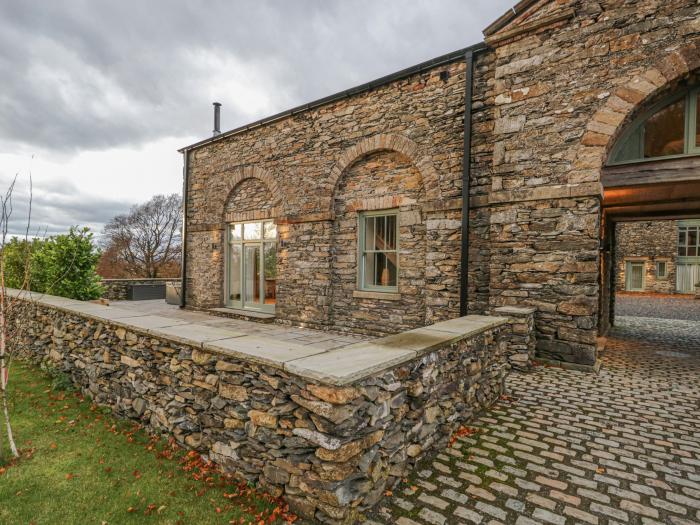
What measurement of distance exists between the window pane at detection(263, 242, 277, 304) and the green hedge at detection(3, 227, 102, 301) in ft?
14.6

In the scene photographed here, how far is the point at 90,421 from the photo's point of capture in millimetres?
4039

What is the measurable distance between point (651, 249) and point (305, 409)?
89.9 ft

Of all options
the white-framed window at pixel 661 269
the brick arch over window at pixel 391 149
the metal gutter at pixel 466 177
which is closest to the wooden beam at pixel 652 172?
the metal gutter at pixel 466 177

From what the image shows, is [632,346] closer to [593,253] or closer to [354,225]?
[593,253]

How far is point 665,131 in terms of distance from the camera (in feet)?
16.9

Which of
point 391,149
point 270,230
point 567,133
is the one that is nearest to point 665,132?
point 567,133

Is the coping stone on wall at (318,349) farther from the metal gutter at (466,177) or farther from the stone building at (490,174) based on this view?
the stone building at (490,174)

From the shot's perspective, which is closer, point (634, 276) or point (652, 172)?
point (652, 172)

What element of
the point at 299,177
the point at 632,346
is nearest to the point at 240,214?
the point at 299,177

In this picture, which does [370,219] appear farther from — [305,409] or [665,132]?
[305,409]

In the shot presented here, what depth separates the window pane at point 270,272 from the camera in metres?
9.76

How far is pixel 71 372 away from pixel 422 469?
511cm

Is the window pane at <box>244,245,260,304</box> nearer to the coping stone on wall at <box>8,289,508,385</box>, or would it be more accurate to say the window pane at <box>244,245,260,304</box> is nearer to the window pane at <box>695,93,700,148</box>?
the coping stone on wall at <box>8,289,508,385</box>

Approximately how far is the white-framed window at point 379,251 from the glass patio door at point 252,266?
2861 millimetres
